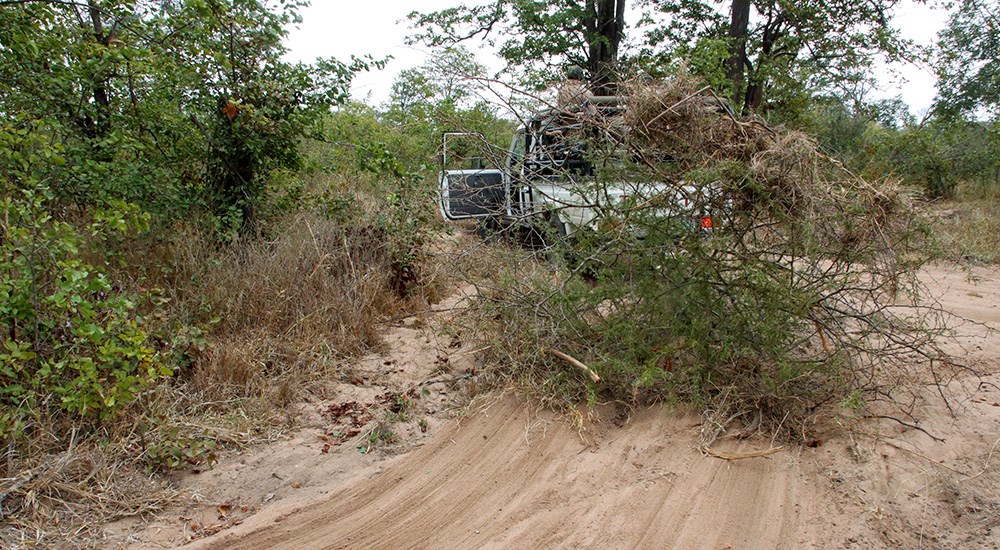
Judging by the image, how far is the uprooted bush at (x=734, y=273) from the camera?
3.64 metres

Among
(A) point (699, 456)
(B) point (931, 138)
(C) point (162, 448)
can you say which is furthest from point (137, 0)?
(B) point (931, 138)

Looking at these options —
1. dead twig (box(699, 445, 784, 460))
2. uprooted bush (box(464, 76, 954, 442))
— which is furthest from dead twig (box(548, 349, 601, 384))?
dead twig (box(699, 445, 784, 460))

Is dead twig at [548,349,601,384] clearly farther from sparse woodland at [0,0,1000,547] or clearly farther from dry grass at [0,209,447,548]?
dry grass at [0,209,447,548]

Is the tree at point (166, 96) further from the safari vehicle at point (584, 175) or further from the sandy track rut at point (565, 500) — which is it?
the sandy track rut at point (565, 500)

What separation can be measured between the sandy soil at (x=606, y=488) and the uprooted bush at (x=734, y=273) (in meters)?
0.26

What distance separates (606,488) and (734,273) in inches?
64.2

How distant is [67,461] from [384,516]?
Result: 5.40 feet

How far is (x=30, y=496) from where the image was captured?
305 centimetres

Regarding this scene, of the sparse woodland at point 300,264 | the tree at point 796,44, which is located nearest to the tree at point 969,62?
the tree at point 796,44

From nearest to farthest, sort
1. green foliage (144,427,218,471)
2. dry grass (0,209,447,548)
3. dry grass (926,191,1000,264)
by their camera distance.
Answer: dry grass (0,209,447,548) < green foliage (144,427,218,471) < dry grass (926,191,1000,264)

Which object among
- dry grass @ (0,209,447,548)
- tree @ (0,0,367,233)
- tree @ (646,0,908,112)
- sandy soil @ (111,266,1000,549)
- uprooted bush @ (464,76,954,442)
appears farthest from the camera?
tree @ (646,0,908,112)

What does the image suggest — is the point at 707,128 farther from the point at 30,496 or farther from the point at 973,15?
the point at 973,15

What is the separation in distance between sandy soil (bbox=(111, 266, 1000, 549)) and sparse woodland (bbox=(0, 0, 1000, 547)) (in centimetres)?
21

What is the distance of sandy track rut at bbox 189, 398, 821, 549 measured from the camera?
10.1 feet
